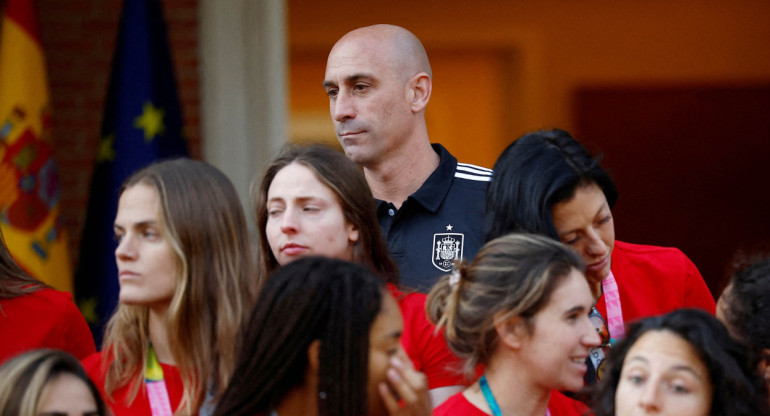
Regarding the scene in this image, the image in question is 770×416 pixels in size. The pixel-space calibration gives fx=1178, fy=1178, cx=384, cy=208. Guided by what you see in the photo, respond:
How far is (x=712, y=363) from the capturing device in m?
2.86

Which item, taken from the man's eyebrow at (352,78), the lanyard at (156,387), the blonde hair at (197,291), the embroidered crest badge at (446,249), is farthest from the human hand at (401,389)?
the man's eyebrow at (352,78)

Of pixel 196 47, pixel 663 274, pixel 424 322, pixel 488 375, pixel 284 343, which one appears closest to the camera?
pixel 284 343

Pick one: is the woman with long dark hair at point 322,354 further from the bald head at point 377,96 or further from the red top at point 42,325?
the bald head at point 377,96

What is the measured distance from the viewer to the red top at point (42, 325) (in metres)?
3.49

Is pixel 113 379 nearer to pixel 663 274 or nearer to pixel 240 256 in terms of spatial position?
pixel 240 256

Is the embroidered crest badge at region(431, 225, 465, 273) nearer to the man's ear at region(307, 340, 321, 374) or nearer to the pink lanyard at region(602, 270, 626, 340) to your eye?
the pink lanyard at region(602, 270, 626, 340)

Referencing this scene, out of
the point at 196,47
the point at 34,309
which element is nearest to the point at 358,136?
the point at 34,309

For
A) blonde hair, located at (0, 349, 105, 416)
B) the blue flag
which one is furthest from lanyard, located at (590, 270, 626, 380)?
the blue flag

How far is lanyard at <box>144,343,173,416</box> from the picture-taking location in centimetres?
320

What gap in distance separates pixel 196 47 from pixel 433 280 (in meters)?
3.15

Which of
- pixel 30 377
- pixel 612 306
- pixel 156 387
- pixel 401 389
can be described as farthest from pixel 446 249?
pixel 30 377

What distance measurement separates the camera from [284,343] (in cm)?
247

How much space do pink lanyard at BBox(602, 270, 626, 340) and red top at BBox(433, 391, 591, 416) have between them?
296 millimetres

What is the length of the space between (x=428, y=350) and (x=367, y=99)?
121 cm
